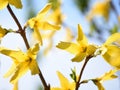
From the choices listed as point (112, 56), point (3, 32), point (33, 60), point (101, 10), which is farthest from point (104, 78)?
point (101, 10)

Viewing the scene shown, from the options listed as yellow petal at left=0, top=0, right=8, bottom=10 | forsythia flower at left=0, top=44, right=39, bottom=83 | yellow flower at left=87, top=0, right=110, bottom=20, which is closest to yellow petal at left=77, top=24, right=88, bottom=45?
forsythia flower at left=0, top=44, right=39, bottom=83

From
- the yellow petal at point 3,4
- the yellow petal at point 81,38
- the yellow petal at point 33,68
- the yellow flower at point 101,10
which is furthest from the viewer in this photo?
the yellow flower at point 101,10

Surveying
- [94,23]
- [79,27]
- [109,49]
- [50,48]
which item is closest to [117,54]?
[109,49]

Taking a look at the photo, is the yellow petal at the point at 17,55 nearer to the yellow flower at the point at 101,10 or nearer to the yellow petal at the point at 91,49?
the yellow petal at the point at 91,49

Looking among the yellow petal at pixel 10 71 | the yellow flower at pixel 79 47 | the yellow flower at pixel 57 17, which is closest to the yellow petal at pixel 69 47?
the yellow flower at pixel 79 47

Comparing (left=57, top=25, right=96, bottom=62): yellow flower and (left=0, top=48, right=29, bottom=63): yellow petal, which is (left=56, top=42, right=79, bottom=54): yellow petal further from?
(left=0, top=48, right=29, bottom=63): yellow petal

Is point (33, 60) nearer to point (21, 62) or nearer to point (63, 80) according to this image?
point (21, 62)

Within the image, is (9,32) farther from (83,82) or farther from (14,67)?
(83,82)
